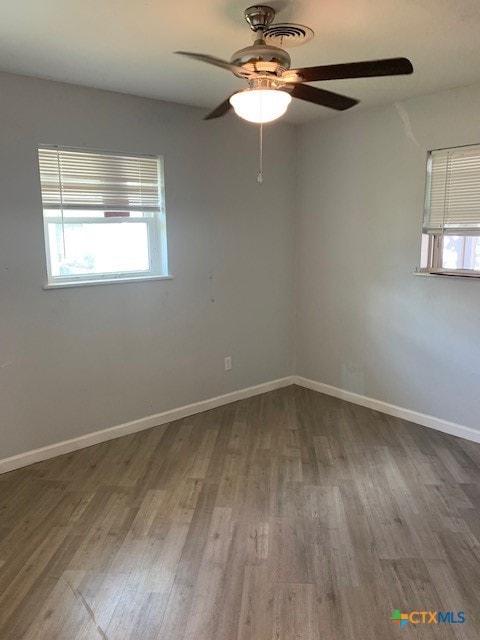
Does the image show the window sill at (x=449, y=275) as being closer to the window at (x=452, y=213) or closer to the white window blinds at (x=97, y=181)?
the window at (x=452, y=213)

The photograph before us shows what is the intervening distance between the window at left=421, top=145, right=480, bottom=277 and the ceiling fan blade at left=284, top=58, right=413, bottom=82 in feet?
5.41

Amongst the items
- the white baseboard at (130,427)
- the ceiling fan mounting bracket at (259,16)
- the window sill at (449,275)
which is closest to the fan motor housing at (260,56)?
the ceiling fan mounting bracket at (259,16)

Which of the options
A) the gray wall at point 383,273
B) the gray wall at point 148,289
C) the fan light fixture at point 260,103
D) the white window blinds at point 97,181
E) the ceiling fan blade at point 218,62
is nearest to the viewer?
the ceiling fan blade at point 218,62

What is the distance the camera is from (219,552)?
225 centimetres

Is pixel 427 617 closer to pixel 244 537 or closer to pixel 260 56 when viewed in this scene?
pixel 244 537

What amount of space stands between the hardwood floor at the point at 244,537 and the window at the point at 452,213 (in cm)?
129

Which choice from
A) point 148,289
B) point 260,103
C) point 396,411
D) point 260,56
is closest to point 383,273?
point 396,411

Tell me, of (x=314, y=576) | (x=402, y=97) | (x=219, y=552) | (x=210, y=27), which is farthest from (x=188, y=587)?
(x=402, y=97)

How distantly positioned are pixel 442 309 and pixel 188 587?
254 centimetres

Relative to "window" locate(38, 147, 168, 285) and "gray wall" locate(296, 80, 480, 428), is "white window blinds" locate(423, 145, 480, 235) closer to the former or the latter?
"gray wall" locate(296, 80, 480, 428)

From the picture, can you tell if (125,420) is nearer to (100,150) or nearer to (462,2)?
(100,150)

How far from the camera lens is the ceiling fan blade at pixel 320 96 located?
2043 mm

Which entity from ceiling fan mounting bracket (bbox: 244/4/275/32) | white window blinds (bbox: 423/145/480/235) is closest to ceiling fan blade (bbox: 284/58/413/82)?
ceiling fan mounting bracket (bbox: 244/4/275/32)

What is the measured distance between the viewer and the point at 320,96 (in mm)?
2119
